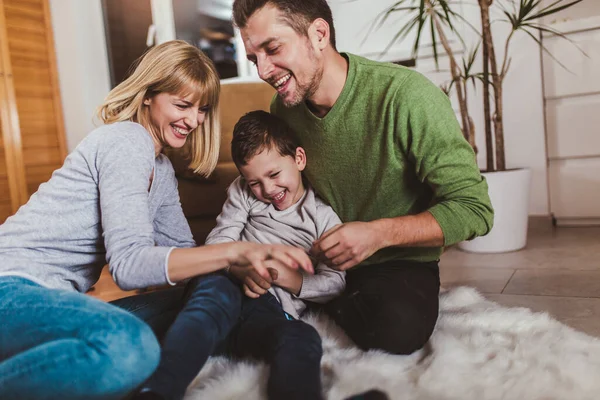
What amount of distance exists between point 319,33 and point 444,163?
0.49 m

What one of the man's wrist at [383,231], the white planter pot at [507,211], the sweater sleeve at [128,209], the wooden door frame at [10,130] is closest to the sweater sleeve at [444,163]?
the man's wrist at [383,231]

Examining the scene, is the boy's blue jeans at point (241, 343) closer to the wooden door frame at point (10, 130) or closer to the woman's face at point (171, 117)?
the woman's face at point (171, 117)

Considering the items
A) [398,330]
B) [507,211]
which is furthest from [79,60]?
[398,330]

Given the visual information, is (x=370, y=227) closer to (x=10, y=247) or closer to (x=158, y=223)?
(x=158, y=223)

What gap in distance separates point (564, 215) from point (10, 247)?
2.66 m

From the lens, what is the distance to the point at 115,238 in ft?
3.48

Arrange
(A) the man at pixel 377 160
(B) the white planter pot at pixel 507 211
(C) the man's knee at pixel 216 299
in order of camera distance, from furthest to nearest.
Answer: (B) the white planter pot at pixel 507 211 < (A) the man at pixel 377 160 < (C) the man's knee at pixel 216 299

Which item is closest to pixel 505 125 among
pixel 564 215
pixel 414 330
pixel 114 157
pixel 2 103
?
pixel 564 215

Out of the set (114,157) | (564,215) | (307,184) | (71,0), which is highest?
(71,0)

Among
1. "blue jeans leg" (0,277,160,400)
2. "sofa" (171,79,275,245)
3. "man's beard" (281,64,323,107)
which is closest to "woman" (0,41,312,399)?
"blue jeans leg" (0,277,160,400)

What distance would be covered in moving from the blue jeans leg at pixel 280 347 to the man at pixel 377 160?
12 cm

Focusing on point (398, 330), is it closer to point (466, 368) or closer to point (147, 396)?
point (466, 368)

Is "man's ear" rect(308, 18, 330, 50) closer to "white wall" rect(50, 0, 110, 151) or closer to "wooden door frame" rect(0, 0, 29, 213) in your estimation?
"wooden door frame" rect(0, 0, 29, 213)

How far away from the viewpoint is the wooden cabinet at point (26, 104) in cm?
334
